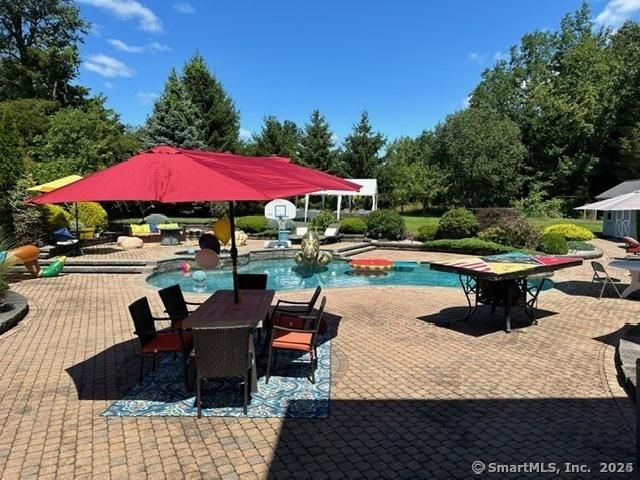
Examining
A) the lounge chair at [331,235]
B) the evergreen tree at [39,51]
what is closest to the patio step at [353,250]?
the lounge chair at [331,235]

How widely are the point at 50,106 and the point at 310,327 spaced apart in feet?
107

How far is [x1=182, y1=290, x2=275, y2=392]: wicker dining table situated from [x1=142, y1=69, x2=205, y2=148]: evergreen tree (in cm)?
2820

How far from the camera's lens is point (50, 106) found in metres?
31.0

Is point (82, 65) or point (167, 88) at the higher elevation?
point (82, 65)

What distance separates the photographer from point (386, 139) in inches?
1718

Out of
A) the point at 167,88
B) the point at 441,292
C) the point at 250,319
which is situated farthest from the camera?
the point at 167,88

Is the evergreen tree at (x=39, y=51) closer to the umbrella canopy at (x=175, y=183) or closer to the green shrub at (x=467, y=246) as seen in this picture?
the green shrub at (x=467, y=246)

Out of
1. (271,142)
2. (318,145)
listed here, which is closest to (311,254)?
(271,142)

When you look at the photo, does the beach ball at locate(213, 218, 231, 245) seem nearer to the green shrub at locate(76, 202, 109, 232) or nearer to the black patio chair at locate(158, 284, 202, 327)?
the black patio chair at locate(158, 284, 202, 327)

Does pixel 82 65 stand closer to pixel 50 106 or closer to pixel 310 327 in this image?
pixel 50 106

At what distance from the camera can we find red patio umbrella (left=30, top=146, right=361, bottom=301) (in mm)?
3805

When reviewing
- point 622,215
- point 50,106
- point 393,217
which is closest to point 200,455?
point 393,217

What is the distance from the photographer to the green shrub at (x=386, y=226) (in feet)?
73.7

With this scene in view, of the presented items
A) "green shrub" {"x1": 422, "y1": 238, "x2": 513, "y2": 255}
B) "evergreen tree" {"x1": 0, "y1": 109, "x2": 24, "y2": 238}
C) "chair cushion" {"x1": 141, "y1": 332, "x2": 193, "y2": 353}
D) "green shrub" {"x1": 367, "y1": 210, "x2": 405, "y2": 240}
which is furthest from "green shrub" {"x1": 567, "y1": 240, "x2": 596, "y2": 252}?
"evergreen tree" {"x1": 0, "y1": 109, "x2": 24, "y2": 238}
